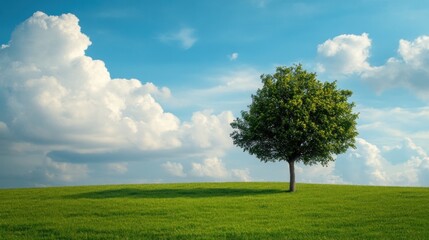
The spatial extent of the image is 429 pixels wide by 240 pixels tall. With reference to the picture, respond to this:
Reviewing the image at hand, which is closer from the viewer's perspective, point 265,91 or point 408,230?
point 408,230

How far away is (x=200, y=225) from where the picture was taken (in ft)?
108

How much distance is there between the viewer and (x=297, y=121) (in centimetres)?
5697

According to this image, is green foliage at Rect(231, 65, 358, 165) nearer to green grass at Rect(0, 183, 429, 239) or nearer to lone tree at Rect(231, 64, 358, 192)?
lone tree at Rect(231, 64, 358, 192)

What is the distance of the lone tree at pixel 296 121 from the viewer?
58094 millimetres

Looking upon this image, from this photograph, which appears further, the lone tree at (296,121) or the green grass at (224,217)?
the lone tree at (296,121)

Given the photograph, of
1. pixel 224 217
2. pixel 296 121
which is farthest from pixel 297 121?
pixel 224 217

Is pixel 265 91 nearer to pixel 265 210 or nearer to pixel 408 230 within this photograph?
pixel 265 210

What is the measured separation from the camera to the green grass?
1182 inches

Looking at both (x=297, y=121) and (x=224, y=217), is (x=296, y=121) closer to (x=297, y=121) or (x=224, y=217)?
(x=297, y=121)

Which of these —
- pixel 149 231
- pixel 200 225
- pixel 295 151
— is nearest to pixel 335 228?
pixel 200 225

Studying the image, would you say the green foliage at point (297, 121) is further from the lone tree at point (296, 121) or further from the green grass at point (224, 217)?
the green grass at point (224, 217)

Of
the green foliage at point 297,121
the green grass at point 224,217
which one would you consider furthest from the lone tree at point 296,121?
the green grass at point 224,217

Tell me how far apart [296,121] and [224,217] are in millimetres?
24869

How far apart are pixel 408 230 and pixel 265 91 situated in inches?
1328
